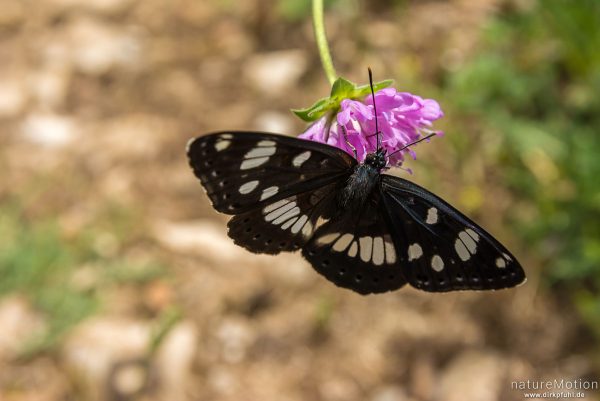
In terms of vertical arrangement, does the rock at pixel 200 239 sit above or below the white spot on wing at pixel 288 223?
above

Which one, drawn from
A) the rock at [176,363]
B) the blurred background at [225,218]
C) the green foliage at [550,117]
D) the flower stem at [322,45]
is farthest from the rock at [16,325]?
the green foliage at [550,117]

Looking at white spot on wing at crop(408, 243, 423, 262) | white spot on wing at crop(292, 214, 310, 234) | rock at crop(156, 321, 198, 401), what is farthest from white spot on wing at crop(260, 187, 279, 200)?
rock at crop(156, 321, 198, 401)

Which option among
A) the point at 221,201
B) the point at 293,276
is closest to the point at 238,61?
the point at 293,276

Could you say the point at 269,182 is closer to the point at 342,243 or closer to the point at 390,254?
the point at 342,243

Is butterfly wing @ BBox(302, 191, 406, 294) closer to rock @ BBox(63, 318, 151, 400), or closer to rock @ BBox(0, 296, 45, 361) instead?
rock @ BBox(63, 318, 151, 400)

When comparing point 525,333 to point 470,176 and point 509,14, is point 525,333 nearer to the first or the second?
point 470,176

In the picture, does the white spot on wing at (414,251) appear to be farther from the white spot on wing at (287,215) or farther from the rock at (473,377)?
the rock at (473,377)
